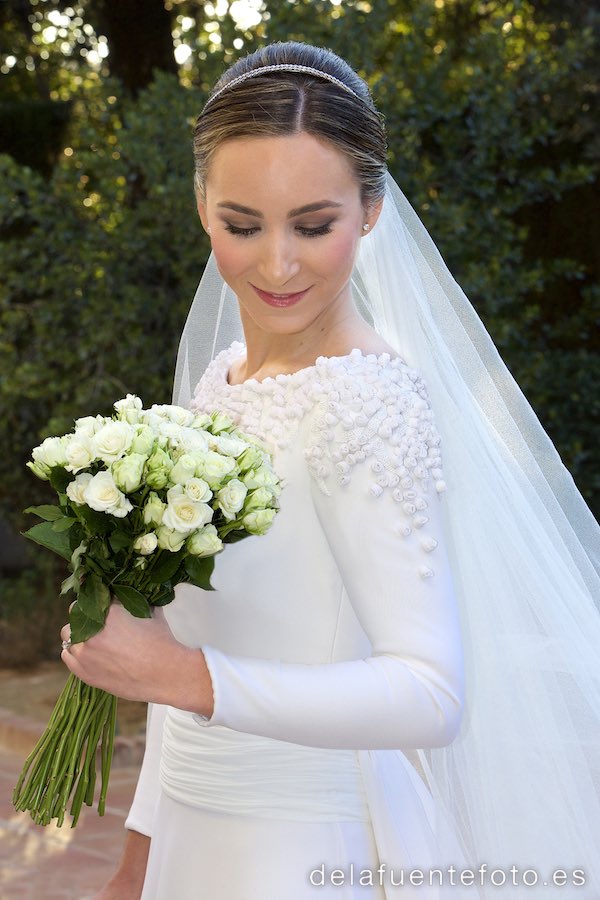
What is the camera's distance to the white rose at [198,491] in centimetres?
169

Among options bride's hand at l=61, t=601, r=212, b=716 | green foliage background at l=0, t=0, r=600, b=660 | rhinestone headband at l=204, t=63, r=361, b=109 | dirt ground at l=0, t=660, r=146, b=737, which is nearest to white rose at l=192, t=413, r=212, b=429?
bride's hand at l=61, t=601, r=212, b=716

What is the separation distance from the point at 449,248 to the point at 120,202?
2.05 metres

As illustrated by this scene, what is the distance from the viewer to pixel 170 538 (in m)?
1.70

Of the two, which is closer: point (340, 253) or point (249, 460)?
point (249, 460)

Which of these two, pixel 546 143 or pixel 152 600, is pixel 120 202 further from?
pixel 152 600

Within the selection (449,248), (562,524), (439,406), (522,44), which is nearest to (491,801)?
(562,524)

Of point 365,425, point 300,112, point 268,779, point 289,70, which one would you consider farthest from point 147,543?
point 289,70

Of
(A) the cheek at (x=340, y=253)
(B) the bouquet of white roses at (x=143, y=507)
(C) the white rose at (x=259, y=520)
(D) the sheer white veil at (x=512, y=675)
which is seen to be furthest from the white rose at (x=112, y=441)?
(D) the sheer white veil at (x=512, y=675)

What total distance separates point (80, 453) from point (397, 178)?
18.3 ft

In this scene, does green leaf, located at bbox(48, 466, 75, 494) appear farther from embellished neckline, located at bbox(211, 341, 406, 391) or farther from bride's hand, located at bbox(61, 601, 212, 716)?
embellished neckline, located at bbox(211, 341, 406, 391)

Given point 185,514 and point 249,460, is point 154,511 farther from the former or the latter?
point 249,460

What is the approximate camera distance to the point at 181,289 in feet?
24.1

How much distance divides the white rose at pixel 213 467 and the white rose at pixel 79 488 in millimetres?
164

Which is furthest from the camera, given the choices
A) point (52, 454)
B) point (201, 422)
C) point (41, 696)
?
point (41, 696)
